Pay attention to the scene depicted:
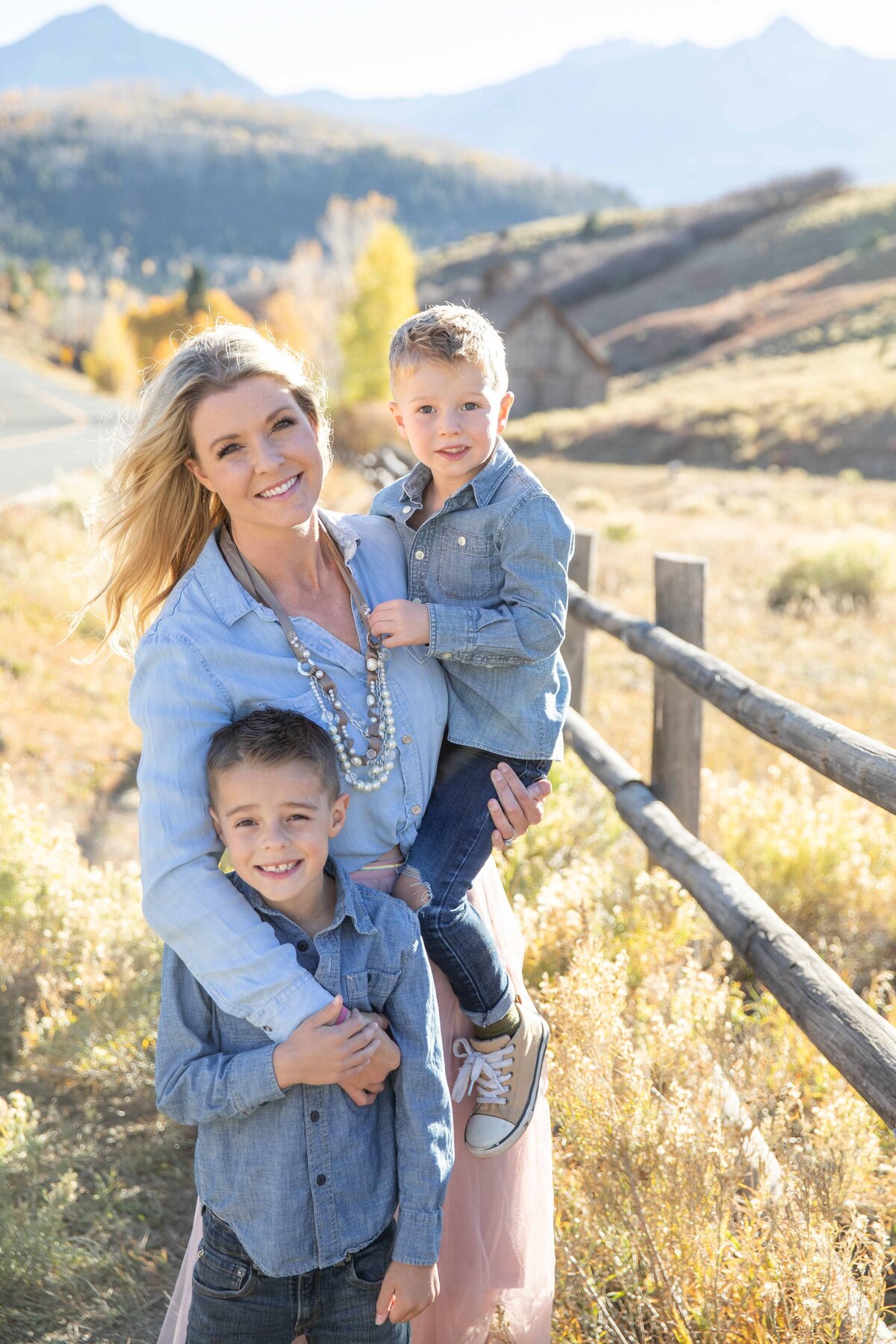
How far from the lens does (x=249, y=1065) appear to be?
175 centimetres

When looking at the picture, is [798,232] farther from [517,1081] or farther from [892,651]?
[517,1081]

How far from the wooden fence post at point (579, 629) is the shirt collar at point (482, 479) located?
244 cm

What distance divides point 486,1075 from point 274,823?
0.75 m

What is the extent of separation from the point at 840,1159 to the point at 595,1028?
0.60m

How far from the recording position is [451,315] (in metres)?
2.31

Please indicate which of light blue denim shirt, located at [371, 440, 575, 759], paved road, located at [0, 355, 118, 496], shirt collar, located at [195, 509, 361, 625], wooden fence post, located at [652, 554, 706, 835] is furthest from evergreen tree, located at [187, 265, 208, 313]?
shirt collar, located at [195, 509, 361, 625]

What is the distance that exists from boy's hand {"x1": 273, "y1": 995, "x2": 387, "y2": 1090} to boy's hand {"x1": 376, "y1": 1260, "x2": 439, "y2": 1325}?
0.35 metres

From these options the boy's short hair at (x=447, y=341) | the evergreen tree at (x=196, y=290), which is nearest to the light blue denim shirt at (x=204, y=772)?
the boy's short hair at (x=447, y=341)

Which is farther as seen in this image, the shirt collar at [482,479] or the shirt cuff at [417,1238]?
the shirt collar at [482,479]

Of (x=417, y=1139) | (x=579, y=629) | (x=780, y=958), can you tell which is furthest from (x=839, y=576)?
(x=417, y=1139)

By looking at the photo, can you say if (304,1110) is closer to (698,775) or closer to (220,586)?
(220,586)

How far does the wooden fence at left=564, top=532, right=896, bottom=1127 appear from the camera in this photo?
229cm

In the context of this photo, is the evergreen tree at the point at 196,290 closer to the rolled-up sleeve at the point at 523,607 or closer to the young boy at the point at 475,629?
the young boy at the point at 475,629

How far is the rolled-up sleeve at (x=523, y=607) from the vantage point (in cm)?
218
